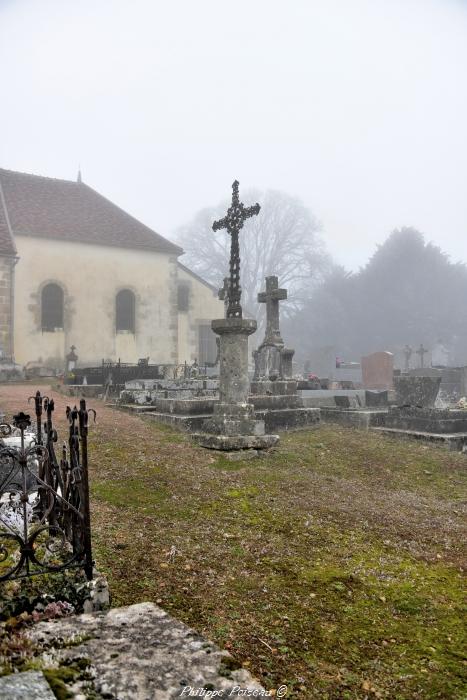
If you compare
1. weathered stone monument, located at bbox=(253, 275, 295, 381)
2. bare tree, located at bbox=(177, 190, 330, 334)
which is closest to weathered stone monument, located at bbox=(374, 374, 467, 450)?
weathered stone monument, located at bbox=(253, 275, 295, 381)

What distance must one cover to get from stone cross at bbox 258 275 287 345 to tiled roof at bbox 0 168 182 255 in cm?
1355

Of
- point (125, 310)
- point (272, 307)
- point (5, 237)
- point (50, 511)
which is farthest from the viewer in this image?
point (125, 310)

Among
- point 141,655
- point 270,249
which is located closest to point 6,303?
point 141,655

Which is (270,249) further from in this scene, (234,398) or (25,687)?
(25,687)

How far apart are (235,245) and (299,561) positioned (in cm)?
580

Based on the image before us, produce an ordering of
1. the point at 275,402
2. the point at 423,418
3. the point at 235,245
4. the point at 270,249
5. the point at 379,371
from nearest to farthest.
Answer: the point at 235,245 < the point at 423,418 < the point at 275,402 < the point at 379,371 < the point at 270,249

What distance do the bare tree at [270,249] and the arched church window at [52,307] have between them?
67.1ft

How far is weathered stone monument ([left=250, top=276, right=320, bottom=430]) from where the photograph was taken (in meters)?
10.7

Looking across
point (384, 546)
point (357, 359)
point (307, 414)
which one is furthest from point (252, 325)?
point (357, 359)

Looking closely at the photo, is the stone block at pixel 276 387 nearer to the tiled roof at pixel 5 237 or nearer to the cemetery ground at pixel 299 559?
the cemetery ground at pixel 299 559

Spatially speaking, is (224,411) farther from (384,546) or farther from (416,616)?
(416,616)

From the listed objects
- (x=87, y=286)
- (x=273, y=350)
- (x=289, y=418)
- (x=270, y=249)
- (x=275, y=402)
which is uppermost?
(x=270, y=249)

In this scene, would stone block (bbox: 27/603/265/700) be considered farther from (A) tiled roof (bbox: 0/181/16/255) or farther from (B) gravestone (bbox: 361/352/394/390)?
(A) tiled roof (bbox: 0/181/16/255)

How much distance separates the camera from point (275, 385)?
1228 cm
